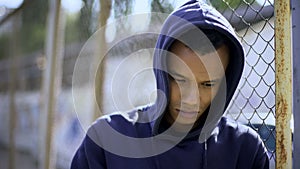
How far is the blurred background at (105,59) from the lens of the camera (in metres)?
1.45

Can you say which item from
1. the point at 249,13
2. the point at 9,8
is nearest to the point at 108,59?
the point at 249,13

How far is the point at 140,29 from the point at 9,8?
1.83 m

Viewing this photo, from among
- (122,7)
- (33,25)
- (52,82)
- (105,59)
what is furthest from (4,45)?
(122,7)

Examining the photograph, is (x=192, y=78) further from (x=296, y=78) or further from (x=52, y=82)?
(x=52, y=82)

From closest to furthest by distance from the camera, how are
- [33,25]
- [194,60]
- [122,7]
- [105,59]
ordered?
[194,60], [122,7], [105,59], [33,25]

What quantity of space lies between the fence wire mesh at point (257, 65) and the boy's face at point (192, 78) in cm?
15

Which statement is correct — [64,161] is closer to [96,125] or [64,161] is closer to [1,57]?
[1,57]

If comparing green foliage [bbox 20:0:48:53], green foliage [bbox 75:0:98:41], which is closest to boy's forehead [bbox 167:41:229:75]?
green foliage [bbox 75:0:98:41]

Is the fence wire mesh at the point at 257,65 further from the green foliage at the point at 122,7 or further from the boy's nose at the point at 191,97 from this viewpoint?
the green foliage at the point at 122,7

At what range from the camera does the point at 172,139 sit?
1349 millimetres

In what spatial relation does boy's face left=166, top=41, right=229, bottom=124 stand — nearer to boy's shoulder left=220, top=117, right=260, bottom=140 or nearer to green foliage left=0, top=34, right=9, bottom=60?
boy's shoulder left=220, top=117, right=260, bottom=140

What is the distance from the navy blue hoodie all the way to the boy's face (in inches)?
0.9

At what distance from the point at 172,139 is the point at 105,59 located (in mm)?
1171

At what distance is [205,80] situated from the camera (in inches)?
49.8
